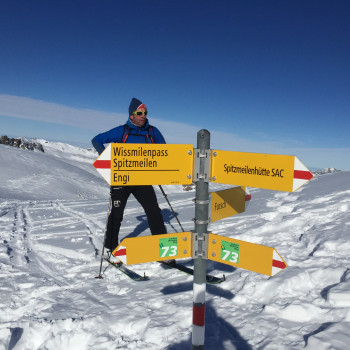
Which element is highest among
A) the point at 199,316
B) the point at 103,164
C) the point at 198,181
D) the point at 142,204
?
the point at 103,164

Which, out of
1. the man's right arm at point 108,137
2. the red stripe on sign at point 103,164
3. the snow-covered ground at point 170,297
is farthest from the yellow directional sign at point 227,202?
the man's right arm at point 108,137

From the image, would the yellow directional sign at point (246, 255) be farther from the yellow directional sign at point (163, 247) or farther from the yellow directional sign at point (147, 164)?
the yellow directional sign at point (147, 164)

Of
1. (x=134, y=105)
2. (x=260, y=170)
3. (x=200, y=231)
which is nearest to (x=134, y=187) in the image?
(x=134, y=105)

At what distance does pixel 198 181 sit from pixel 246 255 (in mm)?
610

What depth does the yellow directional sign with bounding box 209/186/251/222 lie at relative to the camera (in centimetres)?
221

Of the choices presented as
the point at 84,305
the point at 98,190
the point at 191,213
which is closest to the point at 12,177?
the point at 98,190

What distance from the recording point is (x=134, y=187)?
4543mm

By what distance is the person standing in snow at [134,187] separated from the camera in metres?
4.32

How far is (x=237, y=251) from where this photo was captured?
6.97ft

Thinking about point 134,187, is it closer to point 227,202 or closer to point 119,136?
point 119,136

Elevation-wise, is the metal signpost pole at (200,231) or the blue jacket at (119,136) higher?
the blue jacket at (119,136)

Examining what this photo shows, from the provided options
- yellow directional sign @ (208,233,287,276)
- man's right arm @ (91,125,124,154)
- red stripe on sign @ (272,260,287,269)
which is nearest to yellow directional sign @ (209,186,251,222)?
yellow directional sign @ (208,233,287,276)

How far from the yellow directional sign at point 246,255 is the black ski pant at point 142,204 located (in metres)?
2.52

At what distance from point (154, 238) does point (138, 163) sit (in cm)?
56
